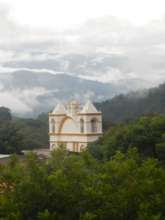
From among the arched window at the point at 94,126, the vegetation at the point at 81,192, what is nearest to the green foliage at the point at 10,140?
the arched window at the point at 94,126

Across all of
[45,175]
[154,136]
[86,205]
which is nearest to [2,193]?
[45,175]

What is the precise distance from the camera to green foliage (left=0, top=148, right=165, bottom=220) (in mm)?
14322

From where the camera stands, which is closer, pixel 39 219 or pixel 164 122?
pixel 39 219

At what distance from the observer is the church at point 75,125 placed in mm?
49344

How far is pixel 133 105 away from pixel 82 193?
76169 millimetres

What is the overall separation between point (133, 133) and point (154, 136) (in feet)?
3.62

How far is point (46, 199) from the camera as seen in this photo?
14695 millimetres

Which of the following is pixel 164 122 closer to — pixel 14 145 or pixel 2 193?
pixel 14 145

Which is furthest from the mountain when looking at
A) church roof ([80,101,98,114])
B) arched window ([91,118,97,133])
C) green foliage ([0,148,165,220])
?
green foliage ([0,148,165,220])

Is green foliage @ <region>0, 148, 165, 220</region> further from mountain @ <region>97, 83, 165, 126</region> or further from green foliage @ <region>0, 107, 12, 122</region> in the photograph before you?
green foliage @ <region>0, 107, 12, 122</region>

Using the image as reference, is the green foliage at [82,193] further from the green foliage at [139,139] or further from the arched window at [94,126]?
the arched window at [94,126]

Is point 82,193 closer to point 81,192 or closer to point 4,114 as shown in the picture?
point 81,192

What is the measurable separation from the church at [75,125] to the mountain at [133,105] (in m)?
24.6

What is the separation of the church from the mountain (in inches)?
967
